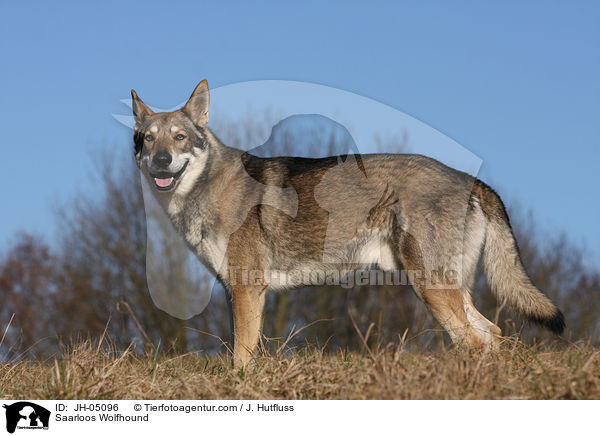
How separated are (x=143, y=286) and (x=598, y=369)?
599 inches

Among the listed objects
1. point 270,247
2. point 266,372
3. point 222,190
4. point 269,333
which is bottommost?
point 269,333

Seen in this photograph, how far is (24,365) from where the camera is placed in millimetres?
5664

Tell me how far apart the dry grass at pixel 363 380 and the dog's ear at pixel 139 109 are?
109 inches

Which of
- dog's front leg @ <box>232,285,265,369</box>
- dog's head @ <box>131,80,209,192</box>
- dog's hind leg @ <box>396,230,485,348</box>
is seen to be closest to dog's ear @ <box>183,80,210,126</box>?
dog's head @ <box>131,80,209,192</box>

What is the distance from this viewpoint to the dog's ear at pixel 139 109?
21.1ft

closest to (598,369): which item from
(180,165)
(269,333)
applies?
(180,165)

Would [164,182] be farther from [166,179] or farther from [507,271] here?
[507,271]

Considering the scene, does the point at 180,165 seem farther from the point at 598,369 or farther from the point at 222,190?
the point at 598,369

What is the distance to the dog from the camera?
6.04 m

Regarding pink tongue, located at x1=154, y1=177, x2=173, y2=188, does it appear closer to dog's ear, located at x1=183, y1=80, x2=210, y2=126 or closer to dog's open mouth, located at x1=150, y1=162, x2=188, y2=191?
dog's open mouth, located at x1=150, y1=162, x2=188, y2=191

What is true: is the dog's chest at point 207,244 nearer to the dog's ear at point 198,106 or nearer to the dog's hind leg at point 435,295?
the dog's ear at point 198,106

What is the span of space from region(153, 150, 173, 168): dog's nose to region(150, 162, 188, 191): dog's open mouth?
0.18m
